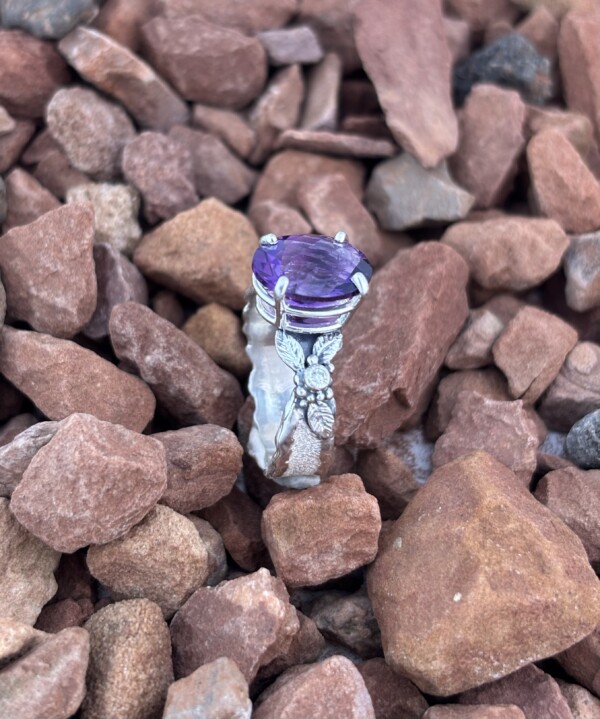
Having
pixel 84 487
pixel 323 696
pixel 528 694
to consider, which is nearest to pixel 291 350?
pixel 84 487

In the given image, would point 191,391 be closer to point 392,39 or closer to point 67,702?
point 67,702

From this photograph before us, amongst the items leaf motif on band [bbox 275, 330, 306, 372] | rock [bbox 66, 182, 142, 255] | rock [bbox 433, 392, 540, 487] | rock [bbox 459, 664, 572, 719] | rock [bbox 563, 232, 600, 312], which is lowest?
rock [bbox 459, 664, 572, 719]

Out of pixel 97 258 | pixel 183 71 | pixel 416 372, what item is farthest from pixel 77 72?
pixel 416 372

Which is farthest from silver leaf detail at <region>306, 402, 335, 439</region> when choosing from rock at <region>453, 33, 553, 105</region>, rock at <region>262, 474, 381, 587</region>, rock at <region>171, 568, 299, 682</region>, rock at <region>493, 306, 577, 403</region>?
rock at <region>453, 33, 553, 105</region>

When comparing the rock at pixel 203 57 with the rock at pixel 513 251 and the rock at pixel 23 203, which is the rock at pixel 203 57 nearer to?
the rock at pixel 23 203

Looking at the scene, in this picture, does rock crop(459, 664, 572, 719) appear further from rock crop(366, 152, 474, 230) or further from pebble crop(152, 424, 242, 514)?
rock crop(366, 152, 474, 230)

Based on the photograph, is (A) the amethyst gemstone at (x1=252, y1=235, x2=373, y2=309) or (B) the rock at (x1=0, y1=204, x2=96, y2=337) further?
(B) the rock at (x1=0, y1=204, x2=96, y2=337)

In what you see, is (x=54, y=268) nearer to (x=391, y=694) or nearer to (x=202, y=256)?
(x=202, y=256)
